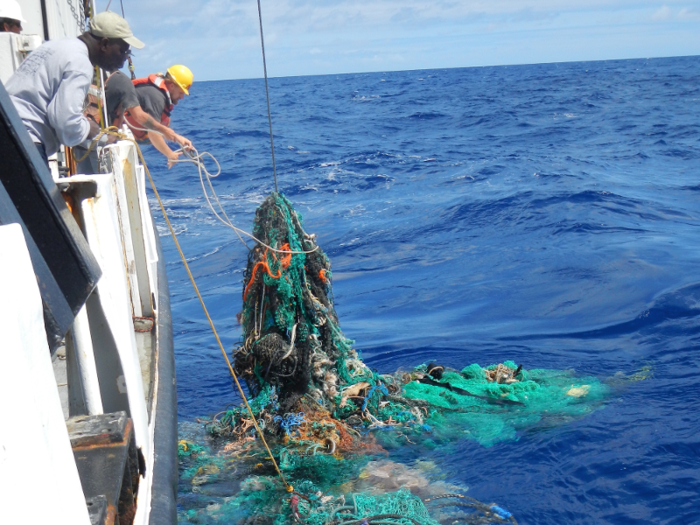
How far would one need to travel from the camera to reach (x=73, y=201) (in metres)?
2.13

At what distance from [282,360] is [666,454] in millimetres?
2819

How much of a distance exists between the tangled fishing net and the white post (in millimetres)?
1855

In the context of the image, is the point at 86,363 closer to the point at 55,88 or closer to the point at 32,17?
the point at 55,88

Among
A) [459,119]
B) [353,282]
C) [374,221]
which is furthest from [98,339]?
[459,119]

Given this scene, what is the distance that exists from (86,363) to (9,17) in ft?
11.2

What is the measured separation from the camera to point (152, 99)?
6.81m

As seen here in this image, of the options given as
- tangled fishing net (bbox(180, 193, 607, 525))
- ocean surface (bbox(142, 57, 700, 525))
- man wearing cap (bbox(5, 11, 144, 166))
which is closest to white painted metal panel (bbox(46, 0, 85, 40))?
man wearing cap (bbox(5, 11, 144, 166))

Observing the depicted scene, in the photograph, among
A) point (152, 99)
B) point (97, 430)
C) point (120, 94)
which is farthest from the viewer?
point (152, 99)

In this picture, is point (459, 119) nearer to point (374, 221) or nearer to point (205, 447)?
point (374, 221)

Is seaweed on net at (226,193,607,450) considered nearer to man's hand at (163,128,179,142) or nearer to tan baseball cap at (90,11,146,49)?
tan baseball cap at (90,11,146,49)

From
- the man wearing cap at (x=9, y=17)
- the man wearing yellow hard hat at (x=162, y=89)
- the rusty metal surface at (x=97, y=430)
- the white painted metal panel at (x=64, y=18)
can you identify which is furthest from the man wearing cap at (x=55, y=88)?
the white painted metal panel at (x=64, y=18)

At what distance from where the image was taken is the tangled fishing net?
3.94 metres

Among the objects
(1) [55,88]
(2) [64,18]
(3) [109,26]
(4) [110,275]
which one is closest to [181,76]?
(2) [64,18]

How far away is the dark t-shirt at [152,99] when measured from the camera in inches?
267
